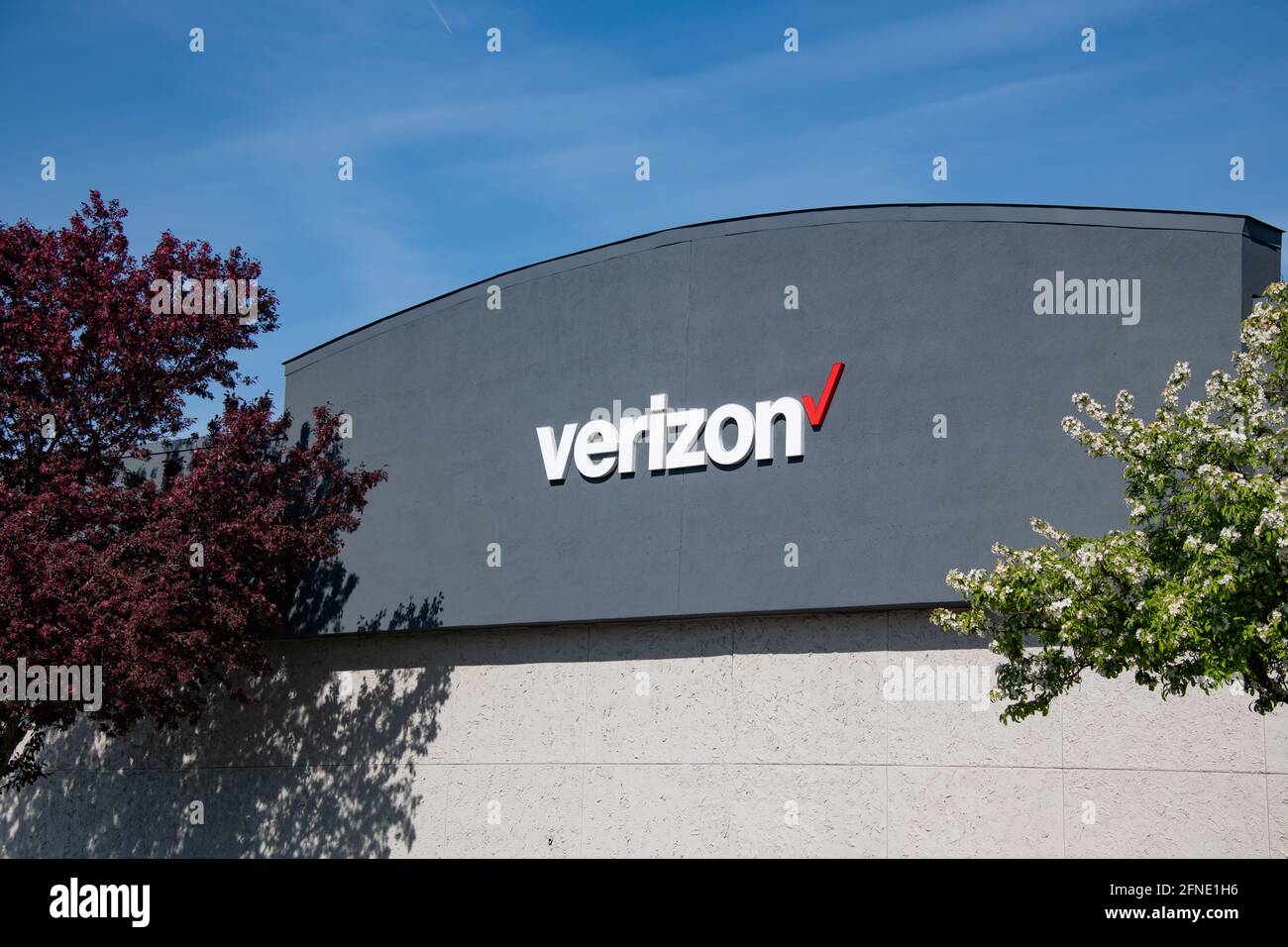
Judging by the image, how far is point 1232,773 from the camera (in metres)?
14.5

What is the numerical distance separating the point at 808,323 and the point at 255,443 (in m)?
8.05

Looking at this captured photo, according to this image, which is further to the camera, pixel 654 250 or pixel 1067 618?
pixel 654 250

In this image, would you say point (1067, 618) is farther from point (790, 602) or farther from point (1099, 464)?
point (790, 602)

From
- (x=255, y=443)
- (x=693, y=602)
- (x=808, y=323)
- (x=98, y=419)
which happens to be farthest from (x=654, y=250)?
(x=98, y=419)

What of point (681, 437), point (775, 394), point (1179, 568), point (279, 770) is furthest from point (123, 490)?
point (1179, 568)

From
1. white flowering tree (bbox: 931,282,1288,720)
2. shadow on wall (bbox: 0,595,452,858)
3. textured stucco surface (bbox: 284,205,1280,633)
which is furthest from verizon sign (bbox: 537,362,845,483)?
white flowering tree (bbox: 931,282,1288,720)

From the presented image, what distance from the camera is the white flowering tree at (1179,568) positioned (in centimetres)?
1040

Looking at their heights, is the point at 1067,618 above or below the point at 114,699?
above

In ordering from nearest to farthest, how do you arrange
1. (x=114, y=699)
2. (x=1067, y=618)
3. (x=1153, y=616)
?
(x=1153, y=616)
(x=1067, y=618)
(x=114, y=699)

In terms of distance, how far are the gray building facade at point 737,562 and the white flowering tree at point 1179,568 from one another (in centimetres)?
307

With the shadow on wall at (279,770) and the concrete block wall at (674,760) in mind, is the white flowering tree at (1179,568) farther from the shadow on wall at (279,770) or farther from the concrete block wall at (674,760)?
the shadow on wall at (279,770)

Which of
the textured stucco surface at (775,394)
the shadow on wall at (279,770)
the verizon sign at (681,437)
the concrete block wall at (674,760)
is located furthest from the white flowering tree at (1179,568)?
the shadow on wall at (279,770)

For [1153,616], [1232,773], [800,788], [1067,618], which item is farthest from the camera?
[800,788]
